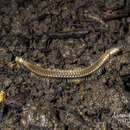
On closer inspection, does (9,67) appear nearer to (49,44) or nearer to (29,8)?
(49,44)

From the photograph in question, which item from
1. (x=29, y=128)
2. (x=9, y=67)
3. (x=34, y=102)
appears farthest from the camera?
(x=9, y=67)

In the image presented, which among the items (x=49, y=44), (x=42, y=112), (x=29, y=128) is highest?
(x=49, y=44)

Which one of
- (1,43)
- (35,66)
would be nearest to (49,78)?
(35,66)

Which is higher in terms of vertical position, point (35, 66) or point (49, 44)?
point (49, 44)

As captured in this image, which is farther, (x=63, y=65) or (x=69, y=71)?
(x=63, y=65)

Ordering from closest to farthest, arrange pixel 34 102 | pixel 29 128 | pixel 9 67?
1. pixel 29 128
2. pixel 34 102
3. pixel 9 67

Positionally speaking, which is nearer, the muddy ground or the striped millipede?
the muddy ground

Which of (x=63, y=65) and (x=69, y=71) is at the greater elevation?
(x=63, y=65)

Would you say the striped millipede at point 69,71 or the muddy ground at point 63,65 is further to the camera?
the striped millipede at point 69,71
